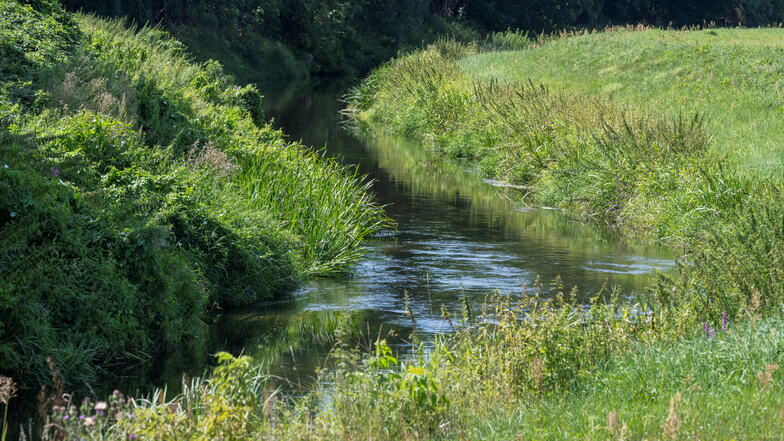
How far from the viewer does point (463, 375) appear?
8.18 meters

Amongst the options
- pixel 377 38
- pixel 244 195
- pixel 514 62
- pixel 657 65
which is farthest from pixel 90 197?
pixel 377 38

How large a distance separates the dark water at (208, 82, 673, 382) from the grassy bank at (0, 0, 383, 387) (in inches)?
21.8

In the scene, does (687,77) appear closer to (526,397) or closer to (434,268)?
(434,268)

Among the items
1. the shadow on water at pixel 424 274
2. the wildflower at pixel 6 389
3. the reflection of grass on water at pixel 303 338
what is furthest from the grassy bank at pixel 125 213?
A: the wildflower at pixel 6 389

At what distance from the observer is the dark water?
1154cm

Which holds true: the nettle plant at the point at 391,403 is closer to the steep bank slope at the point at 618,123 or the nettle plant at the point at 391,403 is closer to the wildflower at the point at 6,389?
the wildflower at the point at 6,389

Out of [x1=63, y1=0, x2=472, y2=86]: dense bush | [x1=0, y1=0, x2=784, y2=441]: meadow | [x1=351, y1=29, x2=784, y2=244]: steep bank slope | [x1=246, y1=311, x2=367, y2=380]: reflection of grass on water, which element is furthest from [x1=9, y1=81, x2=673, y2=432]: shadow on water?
[x1=63, y1=0, x2=472, y2=86]: dense bush

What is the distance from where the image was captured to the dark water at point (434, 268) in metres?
11.5

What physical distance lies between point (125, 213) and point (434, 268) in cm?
516

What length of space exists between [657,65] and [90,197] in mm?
25139

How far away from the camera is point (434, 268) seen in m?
15.1

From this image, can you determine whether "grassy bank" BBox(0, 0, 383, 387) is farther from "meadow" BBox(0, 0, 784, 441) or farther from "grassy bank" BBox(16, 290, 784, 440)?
"grassy bank" BBox(16, 290, 784, 440)

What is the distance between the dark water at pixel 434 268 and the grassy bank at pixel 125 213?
554 millimetres

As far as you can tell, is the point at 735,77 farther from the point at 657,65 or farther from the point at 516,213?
the point at 516,213
